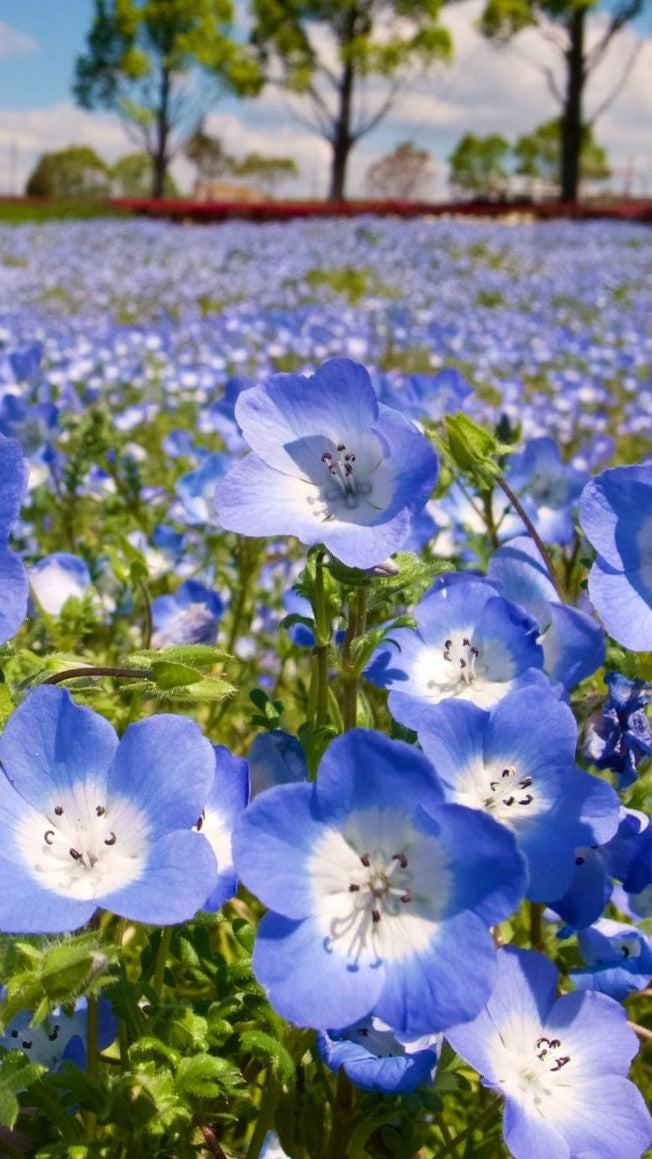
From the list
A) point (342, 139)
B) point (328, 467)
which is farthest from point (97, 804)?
point (342, 139)

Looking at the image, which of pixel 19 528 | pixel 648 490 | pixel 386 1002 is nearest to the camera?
pixel 386 1002

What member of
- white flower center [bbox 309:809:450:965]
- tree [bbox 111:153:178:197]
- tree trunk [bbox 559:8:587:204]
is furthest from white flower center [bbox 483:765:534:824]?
tree [bbox 111:153:178:197]

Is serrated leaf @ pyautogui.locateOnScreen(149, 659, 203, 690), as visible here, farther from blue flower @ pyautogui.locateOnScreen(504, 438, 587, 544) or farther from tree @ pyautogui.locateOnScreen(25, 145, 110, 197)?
tree @ pyautogui.locateOnScreen(25, 145, 110, 197)

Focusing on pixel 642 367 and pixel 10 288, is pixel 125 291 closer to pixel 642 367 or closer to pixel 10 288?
pixel 10 288

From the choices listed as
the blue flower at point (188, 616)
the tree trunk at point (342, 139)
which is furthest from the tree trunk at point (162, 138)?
the blue flower at point (188, 616)

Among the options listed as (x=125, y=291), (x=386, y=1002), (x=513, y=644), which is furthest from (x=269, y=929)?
(x=125, y=291)

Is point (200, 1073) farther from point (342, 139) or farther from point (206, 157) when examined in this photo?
point (206, 157)
